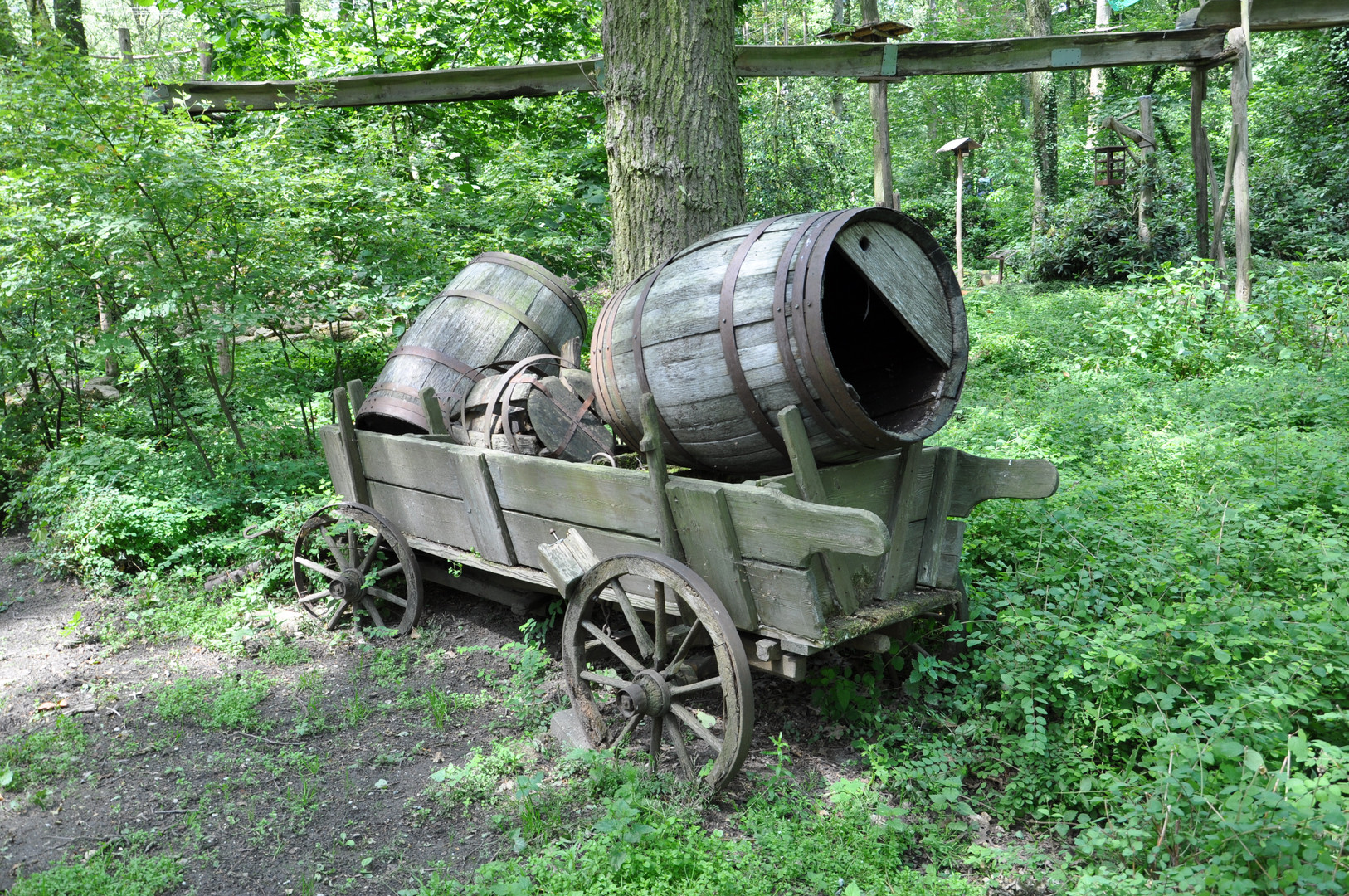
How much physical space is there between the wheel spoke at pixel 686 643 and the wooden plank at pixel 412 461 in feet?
4.78

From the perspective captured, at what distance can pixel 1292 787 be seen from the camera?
2.26m

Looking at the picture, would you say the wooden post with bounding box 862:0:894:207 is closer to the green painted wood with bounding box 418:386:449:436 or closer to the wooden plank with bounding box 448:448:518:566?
the green painted wood with bounding box 418:386:449:436

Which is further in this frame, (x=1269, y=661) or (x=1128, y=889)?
(x=1269, y=661)

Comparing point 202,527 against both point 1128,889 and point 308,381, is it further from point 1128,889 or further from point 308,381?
point 1128,889

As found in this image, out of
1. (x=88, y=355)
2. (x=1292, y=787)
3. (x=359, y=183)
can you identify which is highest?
(x=359, y=183)

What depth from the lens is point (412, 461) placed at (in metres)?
4.33

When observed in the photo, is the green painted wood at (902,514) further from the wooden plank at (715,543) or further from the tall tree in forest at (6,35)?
the tall tree in forest at (6,35)

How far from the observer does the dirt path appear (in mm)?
2898

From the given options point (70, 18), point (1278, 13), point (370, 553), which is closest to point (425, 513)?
point (370, 553)

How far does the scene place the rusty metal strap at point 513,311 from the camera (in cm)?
505

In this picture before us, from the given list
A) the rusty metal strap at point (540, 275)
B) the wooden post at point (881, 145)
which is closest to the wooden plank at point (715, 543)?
the rusty metal strap at point (540, 275)

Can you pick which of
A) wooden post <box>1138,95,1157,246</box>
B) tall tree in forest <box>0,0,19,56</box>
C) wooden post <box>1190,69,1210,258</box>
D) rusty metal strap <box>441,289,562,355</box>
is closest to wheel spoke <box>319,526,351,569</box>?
rusty metal strap <box>441,289,562,355</box>

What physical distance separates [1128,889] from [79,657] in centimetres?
472

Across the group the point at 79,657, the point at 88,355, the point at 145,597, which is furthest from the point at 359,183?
the point at 79,657
